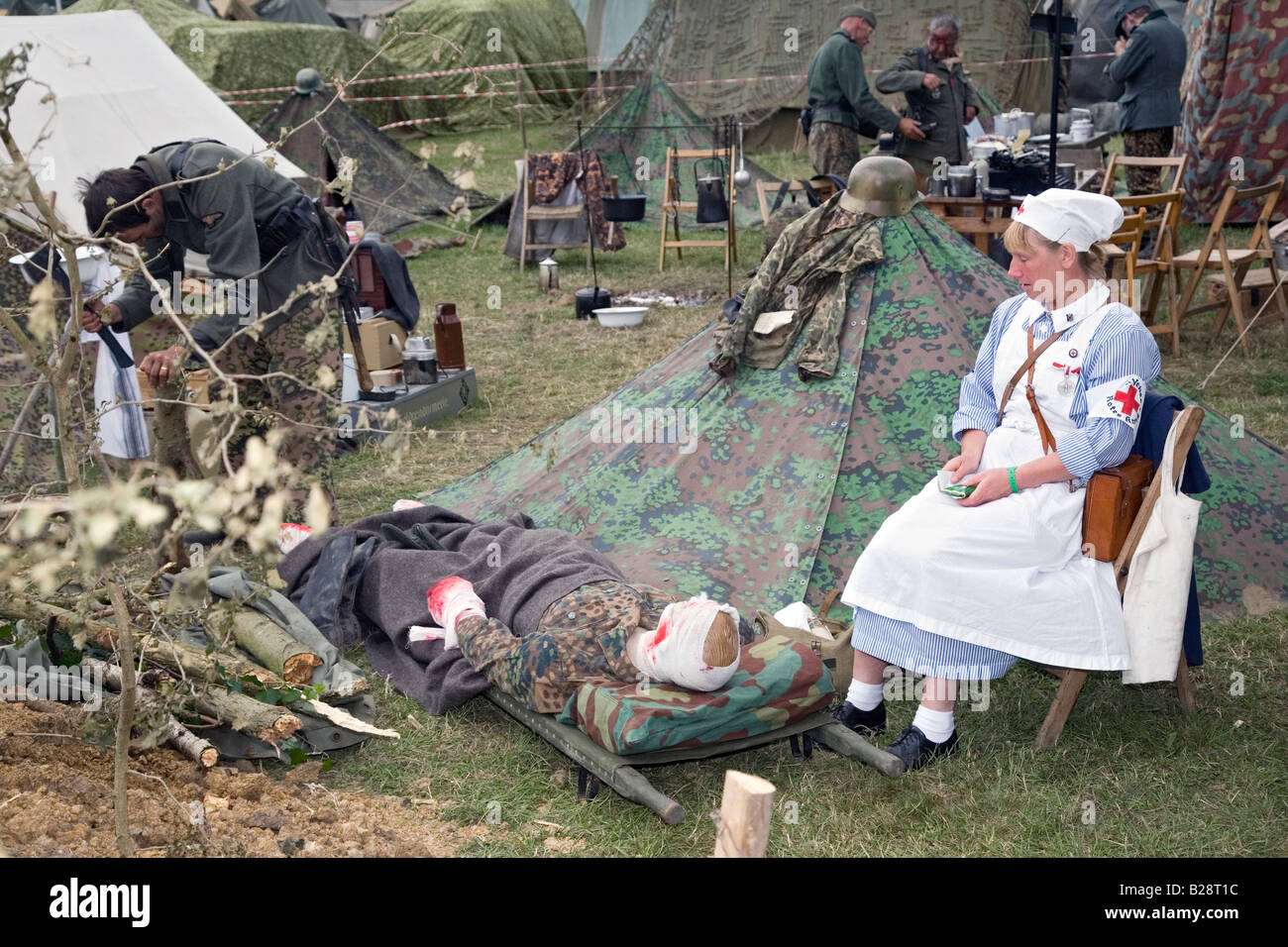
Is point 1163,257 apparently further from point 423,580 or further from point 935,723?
point 423,580

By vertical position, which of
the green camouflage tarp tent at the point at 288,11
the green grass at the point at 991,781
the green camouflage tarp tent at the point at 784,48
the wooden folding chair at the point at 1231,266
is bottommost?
the green grass at the point at 991,781

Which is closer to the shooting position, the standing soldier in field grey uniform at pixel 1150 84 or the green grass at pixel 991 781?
the green grass at pixel 991 781

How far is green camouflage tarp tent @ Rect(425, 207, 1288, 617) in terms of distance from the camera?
174 inches

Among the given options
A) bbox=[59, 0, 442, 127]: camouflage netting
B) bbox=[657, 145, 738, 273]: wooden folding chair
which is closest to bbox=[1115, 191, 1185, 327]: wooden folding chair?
bbox=[657, 145, 738, 273]: wooden folding chair

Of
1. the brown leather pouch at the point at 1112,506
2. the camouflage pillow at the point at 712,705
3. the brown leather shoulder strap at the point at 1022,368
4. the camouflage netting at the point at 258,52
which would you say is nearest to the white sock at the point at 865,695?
the camouflage pillow at the point at 712,705

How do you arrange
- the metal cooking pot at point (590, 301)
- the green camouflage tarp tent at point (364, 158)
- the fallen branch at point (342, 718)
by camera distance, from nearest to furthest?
Answer: the fallen branch at point (342, 718), the metal cooking pot at point (590, 301), the green camouflage tarp tent at point (364, 158)

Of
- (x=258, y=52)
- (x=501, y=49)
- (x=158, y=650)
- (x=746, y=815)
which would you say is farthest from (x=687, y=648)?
(x=501, y=49)

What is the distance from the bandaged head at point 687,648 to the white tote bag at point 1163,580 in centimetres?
115

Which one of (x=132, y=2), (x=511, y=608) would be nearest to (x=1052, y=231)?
(x=511, y=608)

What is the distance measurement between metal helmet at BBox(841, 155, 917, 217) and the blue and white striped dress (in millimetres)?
1246

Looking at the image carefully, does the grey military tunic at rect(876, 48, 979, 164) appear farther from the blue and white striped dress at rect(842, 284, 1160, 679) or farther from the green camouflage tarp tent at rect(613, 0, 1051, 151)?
the blue and white striped dress at rect(842, 284, 1160, 679)

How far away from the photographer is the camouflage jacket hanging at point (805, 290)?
185 inches

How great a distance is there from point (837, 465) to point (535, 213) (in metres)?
7.43

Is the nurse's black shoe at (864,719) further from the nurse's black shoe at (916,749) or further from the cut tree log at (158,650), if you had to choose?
the cut tree log at (158,650)
